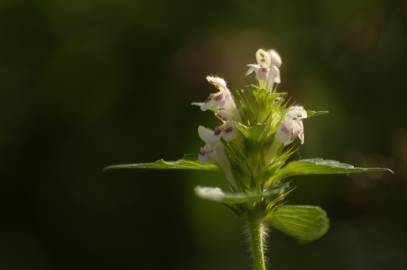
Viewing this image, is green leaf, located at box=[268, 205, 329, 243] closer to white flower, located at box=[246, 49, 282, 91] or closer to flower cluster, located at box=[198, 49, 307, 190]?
flower cluster, located at box=[198, 49, 307, 190]

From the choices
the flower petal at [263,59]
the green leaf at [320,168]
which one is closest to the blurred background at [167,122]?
the flower petal at [263,59]

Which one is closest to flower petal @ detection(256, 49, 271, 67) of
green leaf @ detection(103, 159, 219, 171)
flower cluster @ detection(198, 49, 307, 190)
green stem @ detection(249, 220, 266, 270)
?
flower cluster @ detection(198, 49, 307, 190)

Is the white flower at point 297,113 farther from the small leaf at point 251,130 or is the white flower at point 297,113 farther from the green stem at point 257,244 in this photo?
the green stem at point 257,244

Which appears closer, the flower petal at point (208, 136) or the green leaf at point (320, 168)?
the green leaf at point (320, 168)

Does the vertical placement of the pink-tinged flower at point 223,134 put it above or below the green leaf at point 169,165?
above

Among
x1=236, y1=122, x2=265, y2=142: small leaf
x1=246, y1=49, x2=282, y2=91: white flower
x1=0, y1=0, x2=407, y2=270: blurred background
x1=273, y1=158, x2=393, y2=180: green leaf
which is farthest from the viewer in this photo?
x1=0, y1=0, x2=407, y2=270: blurred background

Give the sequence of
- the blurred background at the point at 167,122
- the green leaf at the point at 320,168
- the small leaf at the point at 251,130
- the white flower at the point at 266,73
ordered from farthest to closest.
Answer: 1. the blurred background at the point at 167,122
2. the white flower at the point at 266,73
3. the small leaf at the point at 251,130
4. the green leaf at the point at 320,168
